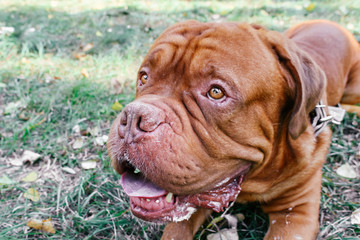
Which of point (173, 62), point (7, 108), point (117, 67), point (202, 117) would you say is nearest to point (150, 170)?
point (202, 117)

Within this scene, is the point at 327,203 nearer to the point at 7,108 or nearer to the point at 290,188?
the point at 290,188

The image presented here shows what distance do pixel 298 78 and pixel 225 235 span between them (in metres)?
1.25

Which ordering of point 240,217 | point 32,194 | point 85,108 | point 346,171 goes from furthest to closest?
point 85,108
point 346,171
point 32,194
point 240,217

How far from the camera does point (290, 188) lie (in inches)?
99.1

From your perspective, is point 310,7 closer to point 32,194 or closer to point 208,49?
point 208,49

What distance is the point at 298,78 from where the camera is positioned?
7.00 ft

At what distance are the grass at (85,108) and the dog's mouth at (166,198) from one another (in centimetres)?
46

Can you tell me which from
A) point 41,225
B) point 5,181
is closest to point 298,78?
point 41,225

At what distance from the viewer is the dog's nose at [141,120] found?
6.08ft

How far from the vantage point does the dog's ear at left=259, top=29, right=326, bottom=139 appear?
83.6 inches

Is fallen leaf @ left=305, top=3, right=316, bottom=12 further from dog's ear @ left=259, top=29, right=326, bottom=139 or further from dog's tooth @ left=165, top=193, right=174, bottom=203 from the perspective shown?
dog's tooth @ left=165, top=193, right=174, bottom=203

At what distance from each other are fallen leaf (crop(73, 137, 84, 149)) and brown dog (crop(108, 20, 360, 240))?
139cm

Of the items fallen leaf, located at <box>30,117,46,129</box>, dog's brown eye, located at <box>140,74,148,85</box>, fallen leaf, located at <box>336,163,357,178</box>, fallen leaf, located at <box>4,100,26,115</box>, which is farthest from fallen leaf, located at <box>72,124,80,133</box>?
fallen leaf, located at <box>336,163,357,178</box>

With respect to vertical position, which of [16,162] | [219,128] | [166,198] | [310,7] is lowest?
[16,162]
